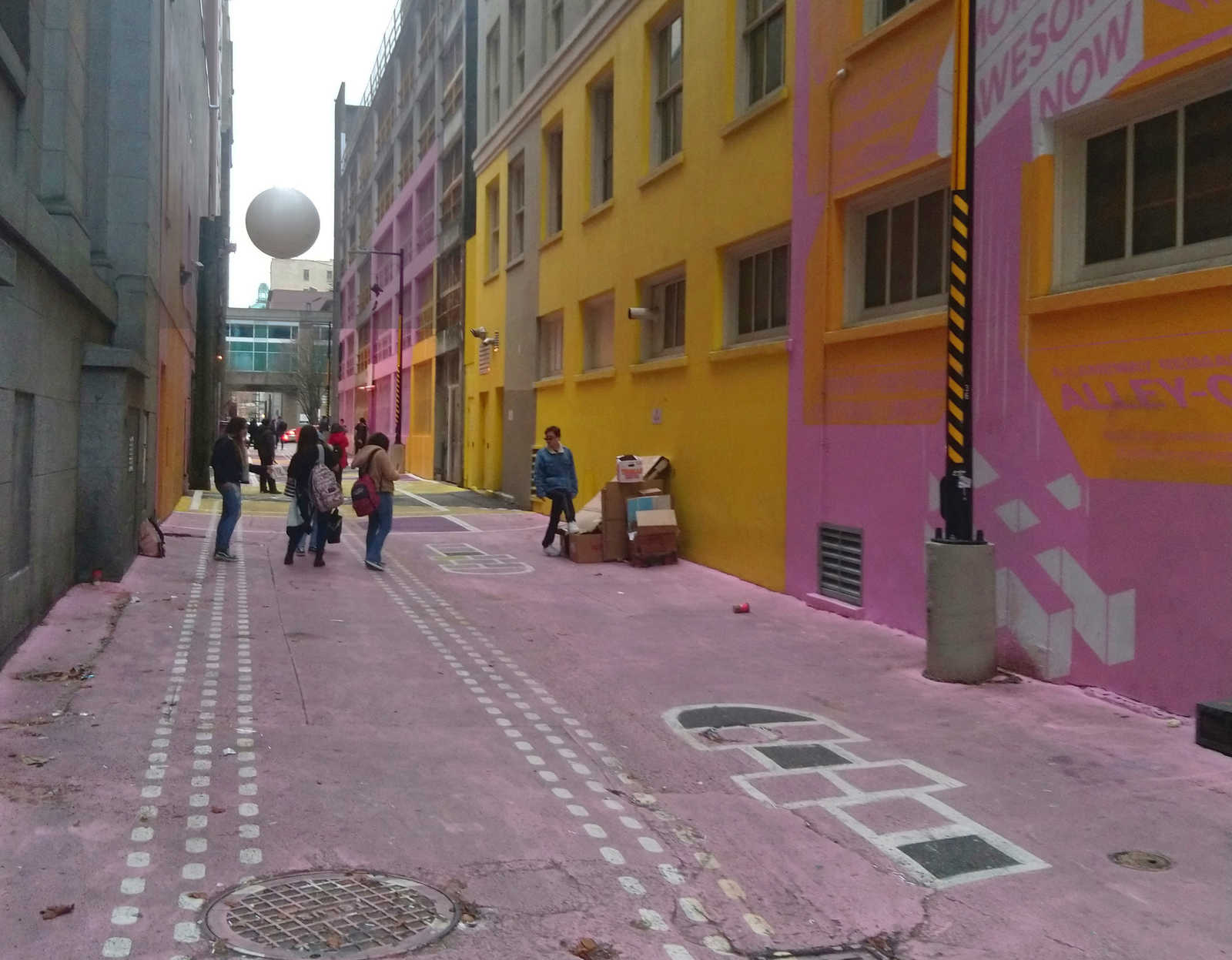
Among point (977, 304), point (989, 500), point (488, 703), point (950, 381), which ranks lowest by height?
point (488, 703)

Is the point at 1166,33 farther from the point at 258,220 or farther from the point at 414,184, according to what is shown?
the point at 414,184

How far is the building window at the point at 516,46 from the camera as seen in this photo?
24.5 m

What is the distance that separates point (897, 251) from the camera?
1038 cm

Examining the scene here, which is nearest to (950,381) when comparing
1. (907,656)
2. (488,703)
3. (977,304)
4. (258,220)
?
(977,304)

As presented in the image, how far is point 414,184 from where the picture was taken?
40000mm

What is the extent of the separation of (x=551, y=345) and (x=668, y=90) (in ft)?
24.0

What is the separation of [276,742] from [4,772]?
131 centimetres

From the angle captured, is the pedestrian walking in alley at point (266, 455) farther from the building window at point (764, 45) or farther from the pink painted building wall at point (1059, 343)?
the pink painted building wall at point (1059, 343)

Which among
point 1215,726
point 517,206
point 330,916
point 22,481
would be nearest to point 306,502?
point 22,481

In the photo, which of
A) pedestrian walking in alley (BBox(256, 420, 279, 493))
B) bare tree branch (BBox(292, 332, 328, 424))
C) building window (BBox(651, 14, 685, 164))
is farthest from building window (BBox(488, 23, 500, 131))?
bare tree branch (BBox(292, 332, 328, 424))

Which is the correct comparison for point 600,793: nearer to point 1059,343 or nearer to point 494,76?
point 1059,343

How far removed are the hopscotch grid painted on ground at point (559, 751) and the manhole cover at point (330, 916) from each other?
764mm

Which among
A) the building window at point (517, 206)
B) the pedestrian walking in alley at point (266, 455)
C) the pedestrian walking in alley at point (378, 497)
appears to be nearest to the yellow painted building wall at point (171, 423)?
the pedestrian walking in alley at point (266, 455)

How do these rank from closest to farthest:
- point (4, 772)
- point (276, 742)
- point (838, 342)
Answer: point (4, 772) < point (276, 742) < point (838, 342)
